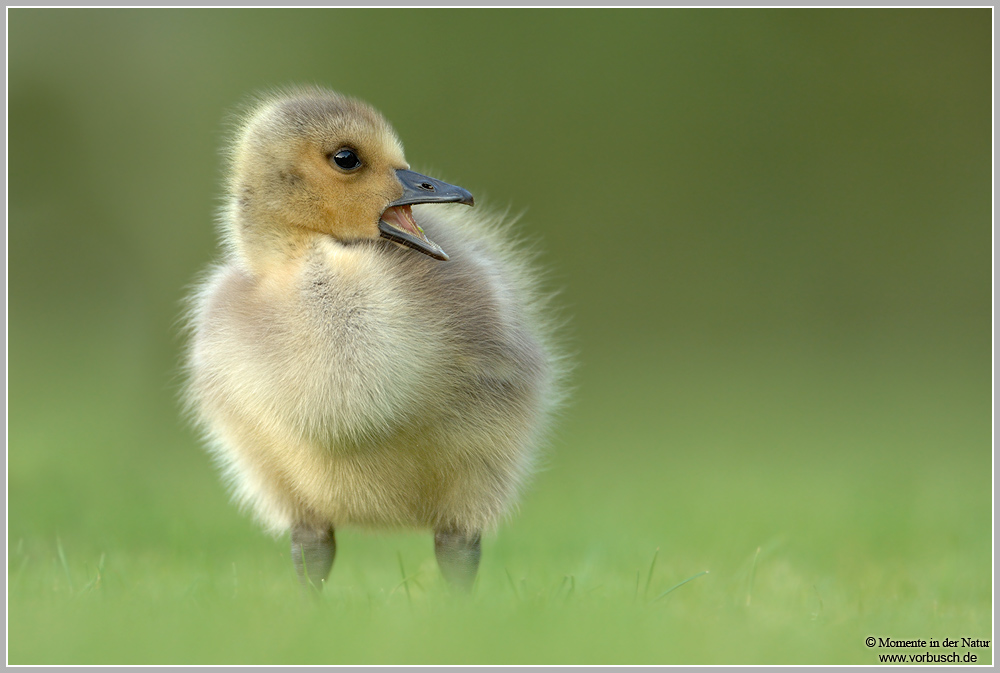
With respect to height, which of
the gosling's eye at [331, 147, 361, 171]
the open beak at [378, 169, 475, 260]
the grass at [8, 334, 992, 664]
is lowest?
the grass at [8, 334, 992, 664]

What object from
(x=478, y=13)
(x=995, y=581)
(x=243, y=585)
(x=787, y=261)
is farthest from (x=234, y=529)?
(x=787, y=261)

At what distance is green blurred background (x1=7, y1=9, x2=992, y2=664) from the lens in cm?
230

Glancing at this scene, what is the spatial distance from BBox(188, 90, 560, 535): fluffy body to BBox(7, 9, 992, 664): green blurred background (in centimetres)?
25

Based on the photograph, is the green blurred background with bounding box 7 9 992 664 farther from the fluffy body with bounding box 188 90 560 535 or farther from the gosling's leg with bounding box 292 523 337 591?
the fluffy body with bounding box 188 90 560 535

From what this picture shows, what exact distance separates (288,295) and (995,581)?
1791 mm

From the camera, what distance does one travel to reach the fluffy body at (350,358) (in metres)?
2.30

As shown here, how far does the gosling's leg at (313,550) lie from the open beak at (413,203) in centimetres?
74

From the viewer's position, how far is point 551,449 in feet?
9.51

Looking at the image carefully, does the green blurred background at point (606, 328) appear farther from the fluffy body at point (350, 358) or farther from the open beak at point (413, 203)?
the open beak at point (413, 203)

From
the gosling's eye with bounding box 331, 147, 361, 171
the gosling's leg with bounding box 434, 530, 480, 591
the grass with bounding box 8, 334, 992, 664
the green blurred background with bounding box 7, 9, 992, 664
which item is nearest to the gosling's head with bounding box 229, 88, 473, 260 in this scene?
the gosling's eye with bounding box 331, 147, 361, 171

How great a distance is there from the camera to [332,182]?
8.04ft

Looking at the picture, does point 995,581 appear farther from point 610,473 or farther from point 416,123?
point 416,123

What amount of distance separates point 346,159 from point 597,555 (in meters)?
1.50

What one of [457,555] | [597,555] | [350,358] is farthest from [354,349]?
[597,555]
